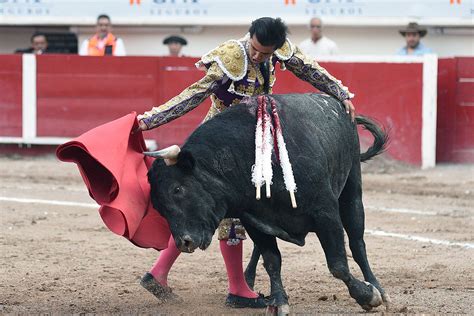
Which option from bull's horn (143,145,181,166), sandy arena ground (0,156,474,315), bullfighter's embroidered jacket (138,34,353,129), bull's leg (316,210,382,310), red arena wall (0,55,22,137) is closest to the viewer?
bull's horn (143,145,181,166)

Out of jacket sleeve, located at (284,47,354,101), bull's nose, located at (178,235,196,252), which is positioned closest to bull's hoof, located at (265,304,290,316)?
bull's nose, located at (178,235,196,252)

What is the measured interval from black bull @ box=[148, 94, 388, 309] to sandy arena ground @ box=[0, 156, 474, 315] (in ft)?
1.08

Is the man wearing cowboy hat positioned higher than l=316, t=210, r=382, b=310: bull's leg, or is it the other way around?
the man wearing cowboy hat

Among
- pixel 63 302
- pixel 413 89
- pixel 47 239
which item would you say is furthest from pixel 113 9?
pixel 63 302

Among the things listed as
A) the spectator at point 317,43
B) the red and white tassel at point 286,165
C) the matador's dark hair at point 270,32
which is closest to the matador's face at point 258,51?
the matador's dark hair at point 270,32

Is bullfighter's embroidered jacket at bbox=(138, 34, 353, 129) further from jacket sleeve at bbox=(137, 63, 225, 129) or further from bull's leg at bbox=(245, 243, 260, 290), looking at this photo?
bull's leg at bbox=(245, 243, 260, 290)

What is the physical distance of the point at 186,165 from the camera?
3928 mm

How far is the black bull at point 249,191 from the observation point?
3938 mm

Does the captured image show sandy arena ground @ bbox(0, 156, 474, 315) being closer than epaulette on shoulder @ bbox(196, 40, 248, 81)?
No

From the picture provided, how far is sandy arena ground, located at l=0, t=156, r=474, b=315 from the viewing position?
14.5 feet

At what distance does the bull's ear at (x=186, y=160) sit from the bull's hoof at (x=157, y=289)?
728 mm

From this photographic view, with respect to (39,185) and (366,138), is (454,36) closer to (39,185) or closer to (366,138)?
(366,138)

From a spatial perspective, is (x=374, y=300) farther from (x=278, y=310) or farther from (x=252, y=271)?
(x=252, y=271)

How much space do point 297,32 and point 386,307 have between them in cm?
715
